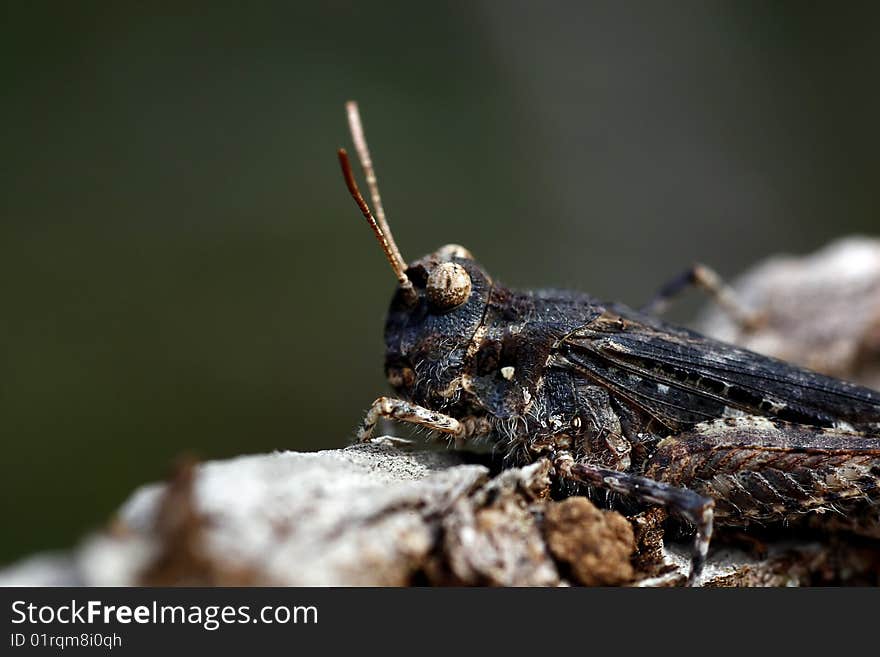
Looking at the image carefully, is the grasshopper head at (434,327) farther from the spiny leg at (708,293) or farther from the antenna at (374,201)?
the spiny leg at (708,293)

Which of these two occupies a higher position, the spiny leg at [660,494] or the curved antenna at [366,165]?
the curved antenna at [366,165]

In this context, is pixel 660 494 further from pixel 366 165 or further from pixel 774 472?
pixel 366 165

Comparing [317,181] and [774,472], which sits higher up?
[317,181]

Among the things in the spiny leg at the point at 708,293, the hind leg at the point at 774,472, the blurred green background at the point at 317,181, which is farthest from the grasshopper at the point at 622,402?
the blurred green background at the point at 317,181

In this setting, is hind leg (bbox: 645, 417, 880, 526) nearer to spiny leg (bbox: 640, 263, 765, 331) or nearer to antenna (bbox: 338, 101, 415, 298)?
antenna (bbox: 338, 101, 415, 298)

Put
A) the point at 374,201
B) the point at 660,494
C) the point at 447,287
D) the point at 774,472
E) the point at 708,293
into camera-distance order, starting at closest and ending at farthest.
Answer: the point at 660,494 < the point at 774,472 < the point at 374,201 < the point at 447,287 < the point at 708,293

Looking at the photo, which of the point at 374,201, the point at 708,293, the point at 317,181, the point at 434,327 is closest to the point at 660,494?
the point at 434,327

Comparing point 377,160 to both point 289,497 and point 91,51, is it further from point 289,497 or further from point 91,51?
point 289,497
